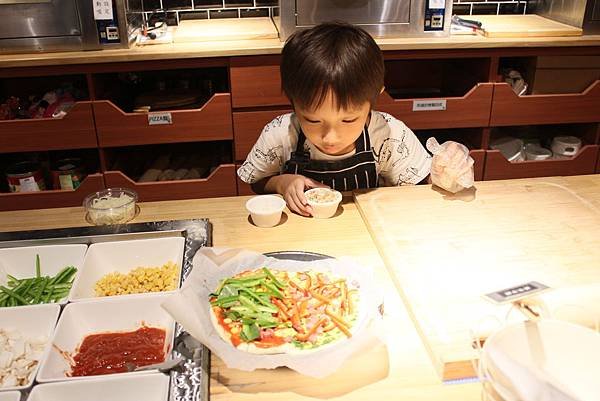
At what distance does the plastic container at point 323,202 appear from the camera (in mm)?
1338

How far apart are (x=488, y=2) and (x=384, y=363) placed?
2.72 m

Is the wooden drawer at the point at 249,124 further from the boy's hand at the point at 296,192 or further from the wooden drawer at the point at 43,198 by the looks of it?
the boy's hand at the point at 296,192

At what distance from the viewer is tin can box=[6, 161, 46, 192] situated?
8.73 ft

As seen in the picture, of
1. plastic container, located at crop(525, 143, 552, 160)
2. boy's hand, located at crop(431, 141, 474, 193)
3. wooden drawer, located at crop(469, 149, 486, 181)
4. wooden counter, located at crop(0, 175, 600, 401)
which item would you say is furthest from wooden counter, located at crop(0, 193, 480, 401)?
plastic container, located at crop(525, 143, 552, 160)

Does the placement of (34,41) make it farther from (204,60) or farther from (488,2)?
(488,2)

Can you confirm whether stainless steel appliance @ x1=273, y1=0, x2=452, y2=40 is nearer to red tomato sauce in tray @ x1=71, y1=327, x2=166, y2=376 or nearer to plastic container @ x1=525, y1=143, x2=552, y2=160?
plastic container @ x1=525, y1=143, x2=552, y2=160

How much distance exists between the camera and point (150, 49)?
2.42 m

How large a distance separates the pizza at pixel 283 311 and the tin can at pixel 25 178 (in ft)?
6.60

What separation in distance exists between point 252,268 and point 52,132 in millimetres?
1809

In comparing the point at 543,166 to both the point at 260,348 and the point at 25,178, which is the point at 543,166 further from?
the point at 25,178

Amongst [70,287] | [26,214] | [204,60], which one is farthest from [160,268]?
[204,60]

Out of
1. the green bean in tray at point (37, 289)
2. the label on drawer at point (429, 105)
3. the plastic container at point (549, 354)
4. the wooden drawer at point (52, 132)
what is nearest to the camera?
the plastic container at point (549, 354)

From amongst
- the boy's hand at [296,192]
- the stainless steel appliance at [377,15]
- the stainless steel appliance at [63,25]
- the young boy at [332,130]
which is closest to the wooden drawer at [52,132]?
the stainless steel appliance at [63,25]

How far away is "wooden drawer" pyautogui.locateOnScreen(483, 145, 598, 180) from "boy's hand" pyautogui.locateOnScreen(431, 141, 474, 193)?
1.48 meters
